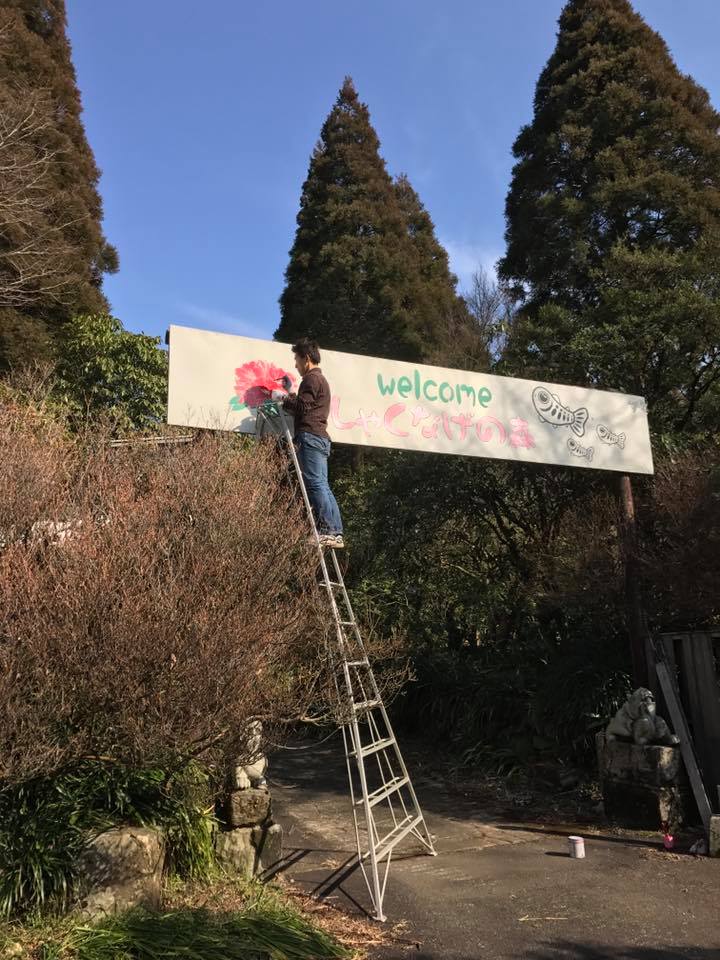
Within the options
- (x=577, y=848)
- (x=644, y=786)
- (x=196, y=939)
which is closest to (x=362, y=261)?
(x=644, y=786)

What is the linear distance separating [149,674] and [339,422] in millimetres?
3026

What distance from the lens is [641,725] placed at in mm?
6652

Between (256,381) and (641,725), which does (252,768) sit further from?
(641,725)

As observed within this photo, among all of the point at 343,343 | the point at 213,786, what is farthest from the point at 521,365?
the point at 343,343

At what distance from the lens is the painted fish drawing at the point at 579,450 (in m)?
7.57

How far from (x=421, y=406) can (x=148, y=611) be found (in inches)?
141

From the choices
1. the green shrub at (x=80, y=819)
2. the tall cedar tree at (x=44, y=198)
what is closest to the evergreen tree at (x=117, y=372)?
the tall cedar tree at (x=44, y=198)

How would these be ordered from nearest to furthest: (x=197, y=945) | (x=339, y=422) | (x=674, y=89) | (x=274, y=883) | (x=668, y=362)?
(x=197, y=945) < (x=274, y=883) < (x=339, y=422) < (x=668, y=362) < (x=674, y=89)

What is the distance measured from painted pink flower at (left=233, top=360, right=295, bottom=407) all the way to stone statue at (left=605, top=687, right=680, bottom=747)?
13.9 feet

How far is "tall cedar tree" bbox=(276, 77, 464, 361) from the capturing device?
22969 mm

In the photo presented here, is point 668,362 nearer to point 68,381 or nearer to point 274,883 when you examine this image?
point 274,883

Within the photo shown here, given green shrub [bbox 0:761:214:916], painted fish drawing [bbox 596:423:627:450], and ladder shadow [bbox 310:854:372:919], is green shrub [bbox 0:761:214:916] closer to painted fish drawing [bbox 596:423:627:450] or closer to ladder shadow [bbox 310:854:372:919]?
ladder shadow [bbox 310:854:372:919]

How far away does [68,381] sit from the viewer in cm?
1485

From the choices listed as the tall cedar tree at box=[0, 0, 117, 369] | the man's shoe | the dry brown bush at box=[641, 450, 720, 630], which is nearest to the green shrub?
the man's shoe
